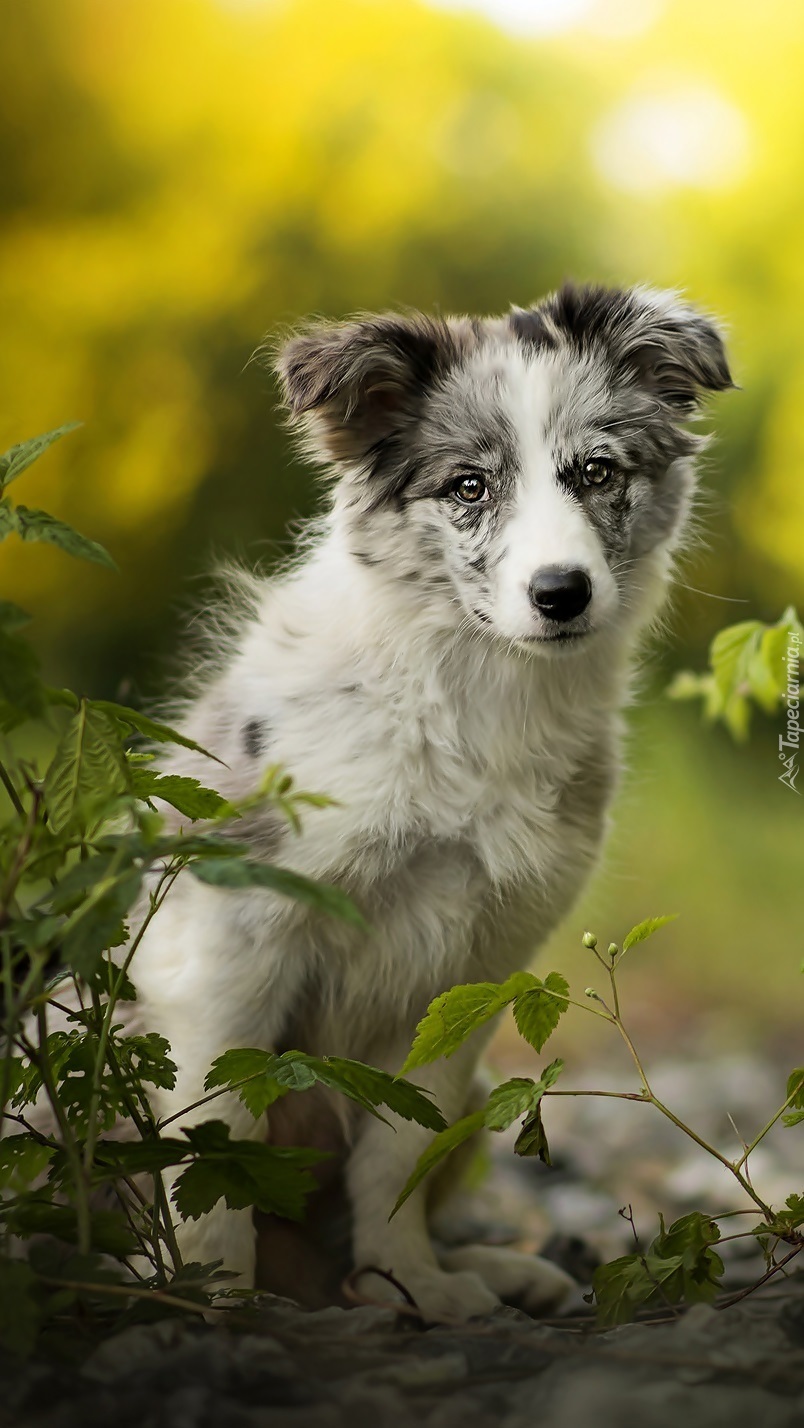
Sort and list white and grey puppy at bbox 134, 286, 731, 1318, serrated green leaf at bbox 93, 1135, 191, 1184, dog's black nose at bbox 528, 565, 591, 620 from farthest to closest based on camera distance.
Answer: white and grey puppy at bbox 134, 286, 731, 1318 → dog's black nose at bbox 528, 565, 591, 620 → serrated green leaf at bbox 93, 1135, 191, 1184

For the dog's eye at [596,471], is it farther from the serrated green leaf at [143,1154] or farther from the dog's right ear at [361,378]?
the serrated green leaf at [143,1154]

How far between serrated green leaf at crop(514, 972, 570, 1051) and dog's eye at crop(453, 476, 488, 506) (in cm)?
Result: 85

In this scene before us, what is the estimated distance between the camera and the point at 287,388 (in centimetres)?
206

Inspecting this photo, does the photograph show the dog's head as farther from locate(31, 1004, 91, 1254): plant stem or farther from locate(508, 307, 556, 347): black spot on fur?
locate(31, 1004, 91, 1254): plant stem

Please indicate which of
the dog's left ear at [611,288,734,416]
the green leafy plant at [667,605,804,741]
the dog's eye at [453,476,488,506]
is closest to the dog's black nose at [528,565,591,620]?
the dog's eye at [453,476,488,506]

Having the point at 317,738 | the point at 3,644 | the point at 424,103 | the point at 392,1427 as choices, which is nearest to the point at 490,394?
the point at 317,738

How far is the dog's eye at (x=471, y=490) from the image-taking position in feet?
6.77

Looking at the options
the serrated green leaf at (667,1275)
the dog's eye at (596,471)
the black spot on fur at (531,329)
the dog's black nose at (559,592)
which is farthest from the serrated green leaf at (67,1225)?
the black spot on fur at (531,329)

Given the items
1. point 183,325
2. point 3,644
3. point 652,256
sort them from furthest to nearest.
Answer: point 652,256 → point 183,325 → point 3,644

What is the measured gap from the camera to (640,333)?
222cm

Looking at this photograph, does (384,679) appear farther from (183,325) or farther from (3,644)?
(183,325)

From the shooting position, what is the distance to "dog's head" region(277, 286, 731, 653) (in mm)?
1964

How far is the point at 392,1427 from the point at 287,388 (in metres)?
1.50

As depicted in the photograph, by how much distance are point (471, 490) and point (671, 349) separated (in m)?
0.46
